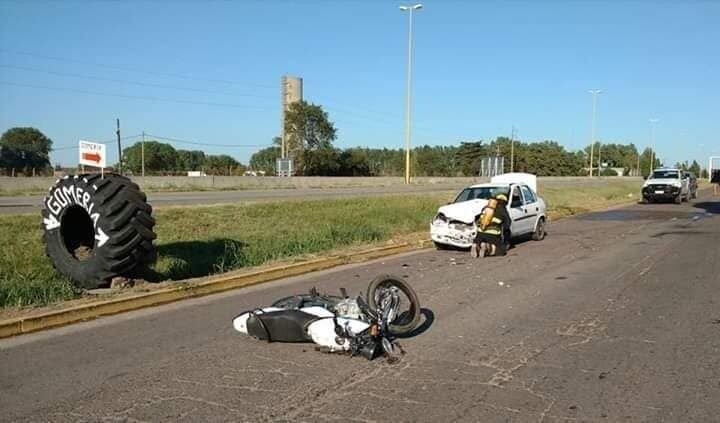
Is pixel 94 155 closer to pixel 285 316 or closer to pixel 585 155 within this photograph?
pixel 285 316

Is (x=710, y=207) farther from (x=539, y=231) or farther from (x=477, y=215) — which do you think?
(x=477, y=215)

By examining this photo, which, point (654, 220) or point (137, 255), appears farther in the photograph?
point (654, 220)

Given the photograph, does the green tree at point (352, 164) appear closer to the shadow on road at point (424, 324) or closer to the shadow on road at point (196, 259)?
the shadow on road at point (196, 259)

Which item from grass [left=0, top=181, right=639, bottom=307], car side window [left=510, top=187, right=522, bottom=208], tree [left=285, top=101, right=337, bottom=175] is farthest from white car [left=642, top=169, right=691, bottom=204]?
tree [left=285, top=101, right=337, bottom=175]

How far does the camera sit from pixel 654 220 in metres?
23.1

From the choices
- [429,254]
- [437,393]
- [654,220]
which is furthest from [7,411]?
[654,220]

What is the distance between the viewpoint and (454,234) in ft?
46.4

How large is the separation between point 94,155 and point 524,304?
261 inches

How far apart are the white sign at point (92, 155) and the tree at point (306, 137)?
7712cm

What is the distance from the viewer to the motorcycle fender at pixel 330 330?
5.93m

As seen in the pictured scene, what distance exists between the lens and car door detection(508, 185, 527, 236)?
15.3m

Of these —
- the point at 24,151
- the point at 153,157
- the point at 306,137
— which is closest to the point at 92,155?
the point at 306,137

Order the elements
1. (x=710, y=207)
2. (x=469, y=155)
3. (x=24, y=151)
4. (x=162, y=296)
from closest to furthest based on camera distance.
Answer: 1. (x=162, y=296)
2. (x=710, y=207)
3. (x=24, y=151)
4. (x=469, y=155)

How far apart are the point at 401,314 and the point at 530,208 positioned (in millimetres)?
10314
